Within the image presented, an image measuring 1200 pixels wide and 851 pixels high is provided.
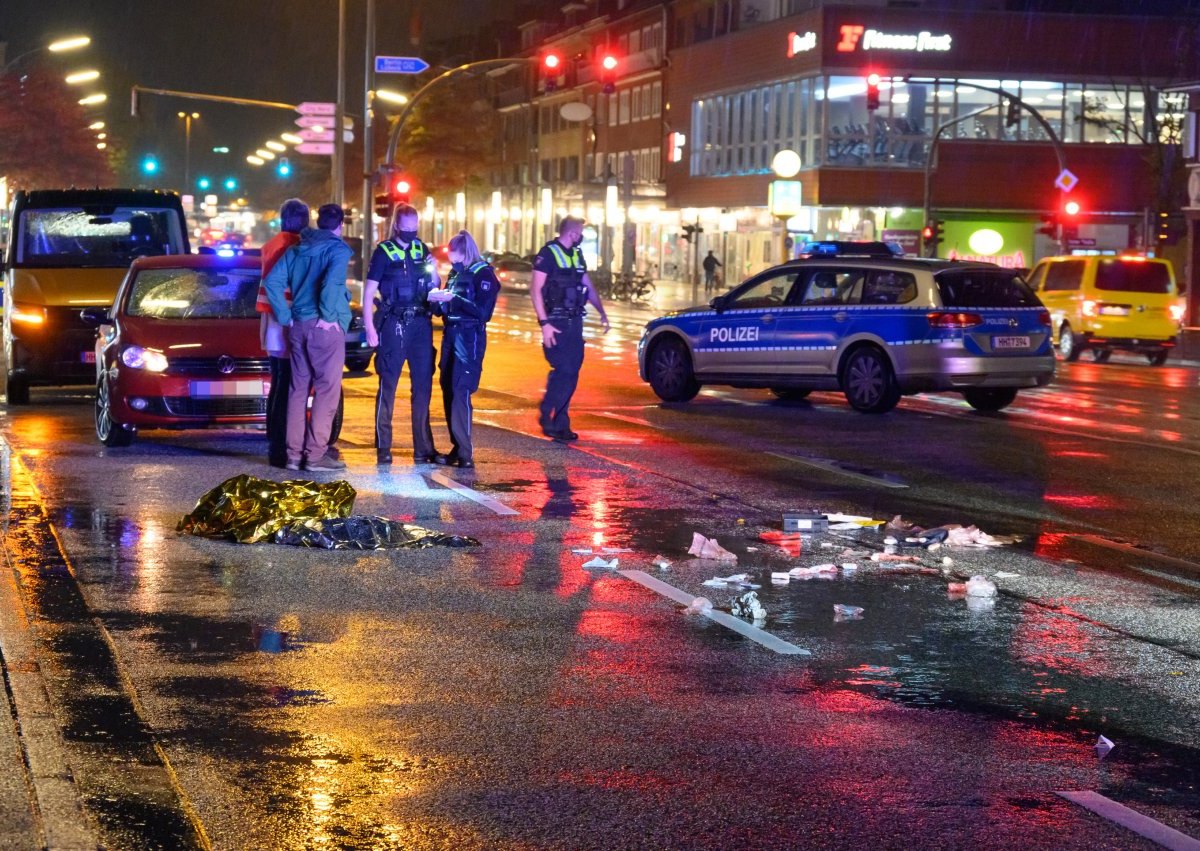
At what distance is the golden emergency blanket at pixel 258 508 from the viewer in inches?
412

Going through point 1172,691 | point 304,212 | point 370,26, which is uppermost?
point 370,26

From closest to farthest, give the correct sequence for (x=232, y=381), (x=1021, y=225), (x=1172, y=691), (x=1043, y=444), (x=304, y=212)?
(x=1172, y=691) < (x=304, y=212) < (x=232, y=381) < (x=1043, y=444) < (x=1021, y=225)

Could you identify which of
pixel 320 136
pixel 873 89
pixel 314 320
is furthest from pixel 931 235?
pixel 314 320

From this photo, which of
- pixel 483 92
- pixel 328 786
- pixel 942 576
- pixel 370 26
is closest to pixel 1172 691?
pixel 942 576

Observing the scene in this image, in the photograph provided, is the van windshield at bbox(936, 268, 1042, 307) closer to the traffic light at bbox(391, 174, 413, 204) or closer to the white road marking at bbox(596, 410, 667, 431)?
the white road marking at bbox(596, 410, 667, 431)

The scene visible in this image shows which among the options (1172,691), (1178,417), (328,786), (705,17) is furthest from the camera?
(705,17)

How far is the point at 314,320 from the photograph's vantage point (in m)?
13.3

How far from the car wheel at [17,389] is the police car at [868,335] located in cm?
637

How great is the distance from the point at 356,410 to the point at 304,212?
561 centimetres

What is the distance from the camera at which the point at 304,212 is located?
13.4 meters

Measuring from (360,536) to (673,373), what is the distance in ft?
35.8

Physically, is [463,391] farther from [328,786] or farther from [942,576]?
[328,786]

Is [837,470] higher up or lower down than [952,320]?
lower down

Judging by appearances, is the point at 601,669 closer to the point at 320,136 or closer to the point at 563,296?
the point at 563,296
